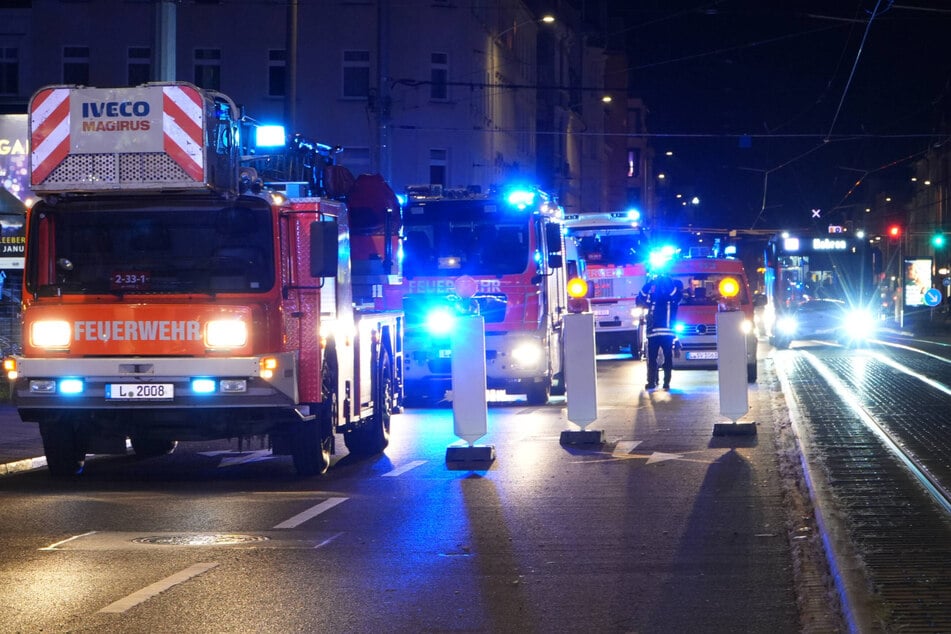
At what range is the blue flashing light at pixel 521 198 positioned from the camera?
21.4 metres

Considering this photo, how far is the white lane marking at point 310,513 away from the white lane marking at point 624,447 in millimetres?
4007

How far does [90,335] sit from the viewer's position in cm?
1248

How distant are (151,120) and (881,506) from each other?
6.47 meters

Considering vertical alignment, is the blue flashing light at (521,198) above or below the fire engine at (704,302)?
above

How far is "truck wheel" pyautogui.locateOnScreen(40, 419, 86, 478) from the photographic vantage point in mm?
12938

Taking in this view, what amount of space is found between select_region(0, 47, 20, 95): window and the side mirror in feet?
134

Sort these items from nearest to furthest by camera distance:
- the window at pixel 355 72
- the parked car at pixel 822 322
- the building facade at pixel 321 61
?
the parked car at pixel 822 322 < the building facade at pixel 321 61 < the window at pixel 355 72

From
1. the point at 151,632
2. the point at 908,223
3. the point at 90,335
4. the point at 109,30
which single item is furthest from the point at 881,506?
the point at 908,223

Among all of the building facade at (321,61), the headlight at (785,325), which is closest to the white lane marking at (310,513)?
the headlight at (785,325)

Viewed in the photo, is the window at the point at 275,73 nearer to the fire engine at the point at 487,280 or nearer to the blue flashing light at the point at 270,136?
the fire engine at the point at 487,280

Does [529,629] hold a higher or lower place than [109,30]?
lower

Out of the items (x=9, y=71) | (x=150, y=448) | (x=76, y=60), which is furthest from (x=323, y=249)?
(x=9, y=71)

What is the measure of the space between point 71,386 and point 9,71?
135ft

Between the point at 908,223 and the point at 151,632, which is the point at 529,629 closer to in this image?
the point at 151,632
